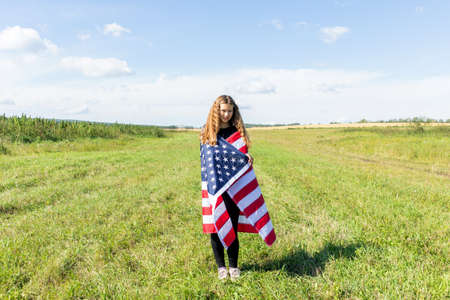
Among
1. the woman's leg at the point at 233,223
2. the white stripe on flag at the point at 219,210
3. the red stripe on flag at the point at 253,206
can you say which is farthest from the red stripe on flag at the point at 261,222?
the white stripe on flag at the point at 219,210

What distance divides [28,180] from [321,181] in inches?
384

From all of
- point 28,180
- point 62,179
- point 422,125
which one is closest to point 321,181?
point 62,179

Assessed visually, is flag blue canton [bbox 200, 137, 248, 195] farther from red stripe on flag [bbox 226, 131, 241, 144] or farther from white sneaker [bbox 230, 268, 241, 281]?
white sneaker [bbox 230, 268, 241, 281]

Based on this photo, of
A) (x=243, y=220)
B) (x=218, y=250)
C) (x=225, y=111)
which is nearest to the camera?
(x=225, y=111)

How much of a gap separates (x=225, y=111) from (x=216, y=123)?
19cm

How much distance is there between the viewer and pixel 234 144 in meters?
3.49

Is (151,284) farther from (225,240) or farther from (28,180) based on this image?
(28,180)

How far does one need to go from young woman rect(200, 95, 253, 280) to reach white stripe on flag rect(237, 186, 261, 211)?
0.13 metres

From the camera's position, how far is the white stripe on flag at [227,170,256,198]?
3.47 metres

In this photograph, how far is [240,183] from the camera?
3.53m

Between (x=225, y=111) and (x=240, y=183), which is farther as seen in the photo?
(x=240, y=183)

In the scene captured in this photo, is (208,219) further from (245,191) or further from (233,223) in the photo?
(245,191)

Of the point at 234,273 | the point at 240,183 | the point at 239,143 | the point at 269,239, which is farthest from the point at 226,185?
the point at 234,273

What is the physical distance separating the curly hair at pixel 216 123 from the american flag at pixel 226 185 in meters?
0.07
